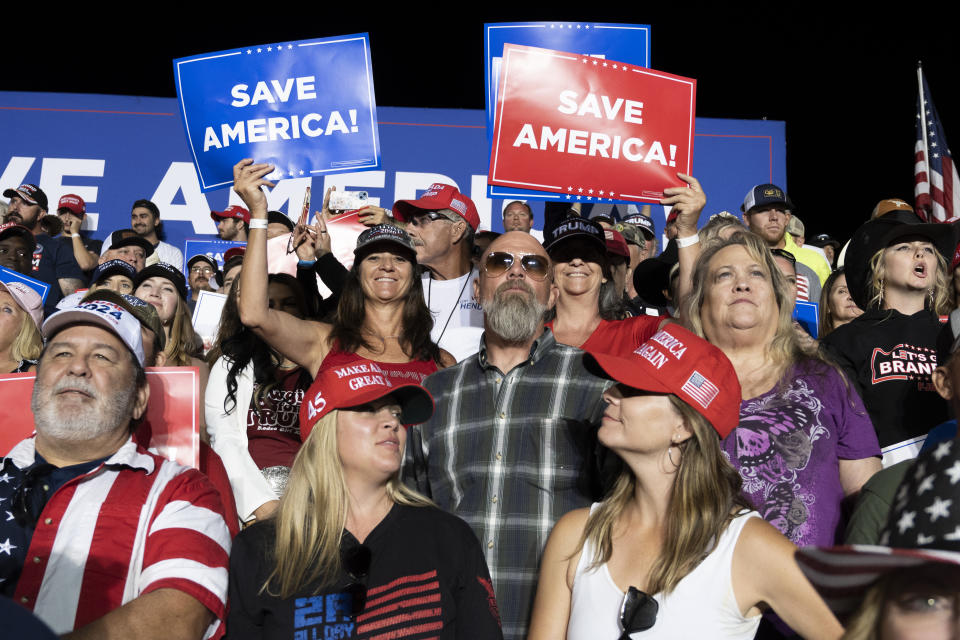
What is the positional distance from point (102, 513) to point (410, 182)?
7837 mm

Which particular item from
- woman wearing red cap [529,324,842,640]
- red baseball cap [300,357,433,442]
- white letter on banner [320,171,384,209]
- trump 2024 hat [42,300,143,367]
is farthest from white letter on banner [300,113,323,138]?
white letter on banner [320,171,384,209]

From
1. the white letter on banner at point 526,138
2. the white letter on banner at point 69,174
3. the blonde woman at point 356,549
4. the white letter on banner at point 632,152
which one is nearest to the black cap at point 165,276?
the white letter on banner at point 526,138

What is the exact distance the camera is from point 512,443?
3.29 m

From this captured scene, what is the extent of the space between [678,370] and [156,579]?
1.56 meters

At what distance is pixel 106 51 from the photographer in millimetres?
13594

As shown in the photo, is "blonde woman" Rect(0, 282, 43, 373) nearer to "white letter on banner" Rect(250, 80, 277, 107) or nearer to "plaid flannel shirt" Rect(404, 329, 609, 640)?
"white letter on banner" Rect(250, 80, 277, 107)

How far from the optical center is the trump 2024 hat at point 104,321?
3.24m

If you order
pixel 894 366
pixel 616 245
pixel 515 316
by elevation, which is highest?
pixel 616 245

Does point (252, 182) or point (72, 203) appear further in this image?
point (72, 203)

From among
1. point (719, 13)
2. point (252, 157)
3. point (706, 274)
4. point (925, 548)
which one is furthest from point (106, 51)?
point (925, 548)

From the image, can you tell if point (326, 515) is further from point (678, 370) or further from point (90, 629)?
point (678, 370)

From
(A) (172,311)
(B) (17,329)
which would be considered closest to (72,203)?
(A) (172,311)

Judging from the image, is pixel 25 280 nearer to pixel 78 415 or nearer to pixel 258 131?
pixel 258 131

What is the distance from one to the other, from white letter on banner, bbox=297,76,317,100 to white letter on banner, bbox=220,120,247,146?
0.31 meters
